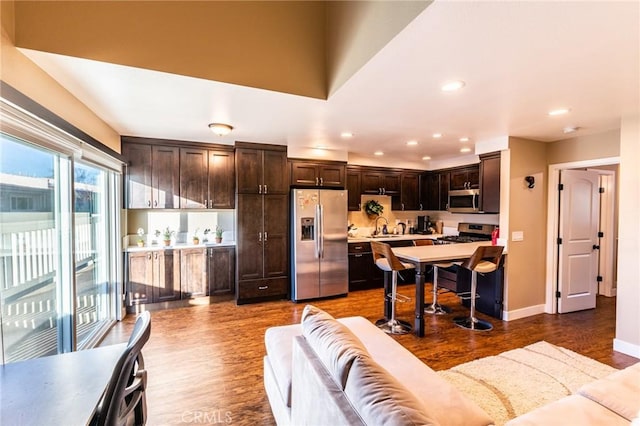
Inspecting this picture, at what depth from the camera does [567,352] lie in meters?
2.83

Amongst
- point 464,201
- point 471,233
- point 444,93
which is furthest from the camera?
point 471,233

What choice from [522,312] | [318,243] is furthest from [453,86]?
[522,312]

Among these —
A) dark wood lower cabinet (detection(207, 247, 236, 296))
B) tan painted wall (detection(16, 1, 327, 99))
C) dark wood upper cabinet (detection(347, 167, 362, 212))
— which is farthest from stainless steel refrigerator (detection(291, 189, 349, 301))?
tan painted wall (detection(16, 1, 327, 99))

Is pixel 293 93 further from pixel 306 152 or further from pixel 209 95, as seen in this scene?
pixel 306 152

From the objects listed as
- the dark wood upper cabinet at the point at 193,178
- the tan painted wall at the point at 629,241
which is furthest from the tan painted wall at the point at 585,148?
the dark wood upper cabinet at the point at 193,178

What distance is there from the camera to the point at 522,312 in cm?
385

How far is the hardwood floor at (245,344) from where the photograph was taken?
211cm

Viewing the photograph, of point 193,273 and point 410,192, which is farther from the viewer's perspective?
point 410,192

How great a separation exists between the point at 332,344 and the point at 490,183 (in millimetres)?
3810

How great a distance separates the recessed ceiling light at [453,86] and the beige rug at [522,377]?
2.43 meters

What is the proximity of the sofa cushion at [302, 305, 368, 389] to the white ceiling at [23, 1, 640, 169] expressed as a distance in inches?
65.2

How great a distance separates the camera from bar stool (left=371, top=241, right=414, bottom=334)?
10.6ft

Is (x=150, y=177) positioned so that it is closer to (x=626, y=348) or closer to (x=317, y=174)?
(x=317, y=174)

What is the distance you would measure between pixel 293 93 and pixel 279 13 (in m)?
0.67
